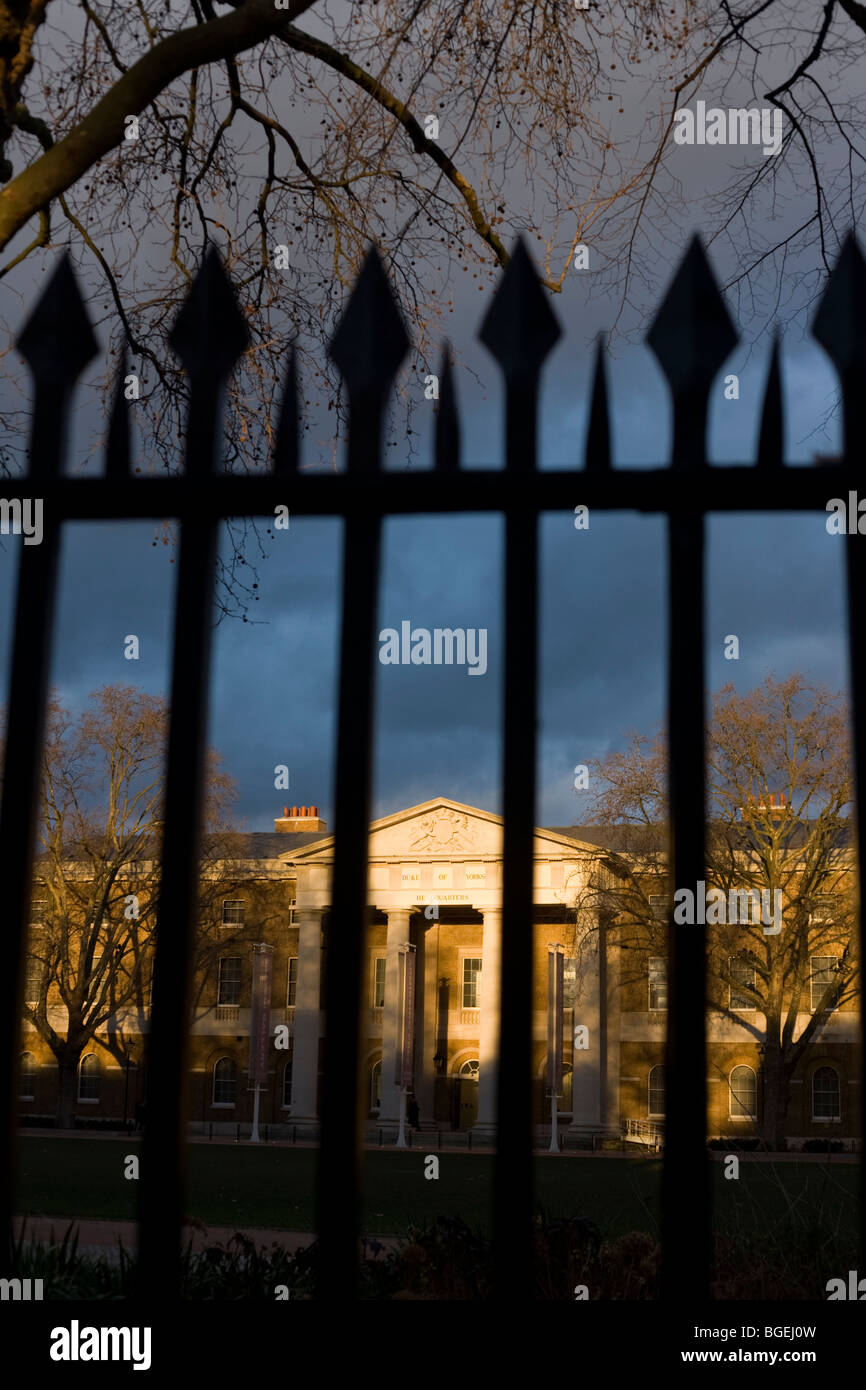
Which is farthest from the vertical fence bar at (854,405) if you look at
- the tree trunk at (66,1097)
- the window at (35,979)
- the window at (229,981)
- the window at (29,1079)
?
the window at (29,1079)

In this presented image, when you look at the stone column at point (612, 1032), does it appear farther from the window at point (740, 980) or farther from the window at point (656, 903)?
the window at point (656, 903)

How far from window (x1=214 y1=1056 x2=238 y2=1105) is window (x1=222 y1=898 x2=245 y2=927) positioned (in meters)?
5.11

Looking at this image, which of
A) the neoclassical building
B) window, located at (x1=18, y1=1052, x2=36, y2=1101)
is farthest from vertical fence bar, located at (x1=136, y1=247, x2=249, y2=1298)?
window, located at (x1=18, y1=1052, x2=36, y2=1101)

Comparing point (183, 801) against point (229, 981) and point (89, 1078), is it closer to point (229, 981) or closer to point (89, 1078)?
point (229, 981)

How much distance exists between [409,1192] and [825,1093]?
28.5m

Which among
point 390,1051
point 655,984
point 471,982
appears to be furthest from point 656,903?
point 471,982

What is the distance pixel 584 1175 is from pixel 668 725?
19745mm

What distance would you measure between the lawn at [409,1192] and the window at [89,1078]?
20.2 m

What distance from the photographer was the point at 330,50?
5.80 m

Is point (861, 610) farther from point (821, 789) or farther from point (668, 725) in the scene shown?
point (821, 789)

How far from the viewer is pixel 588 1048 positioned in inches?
1641

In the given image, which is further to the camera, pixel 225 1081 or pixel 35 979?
pixel 225 1081

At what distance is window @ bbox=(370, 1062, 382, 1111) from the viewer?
45256mm
